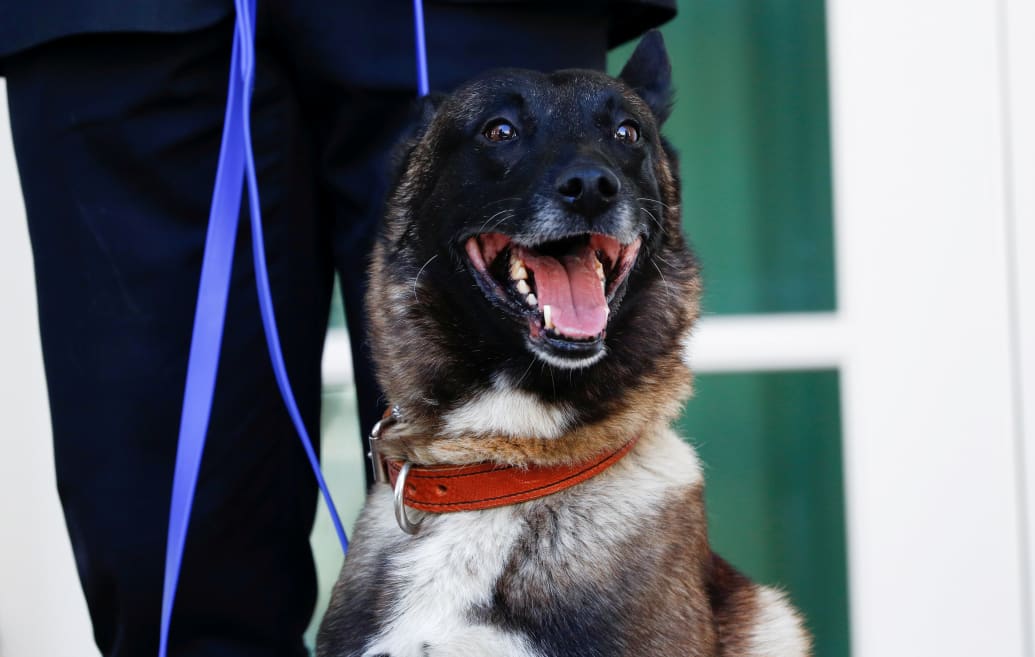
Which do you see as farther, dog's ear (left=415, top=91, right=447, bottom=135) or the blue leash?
dog's ear (left=415, top=91, right=447, bottom=135)

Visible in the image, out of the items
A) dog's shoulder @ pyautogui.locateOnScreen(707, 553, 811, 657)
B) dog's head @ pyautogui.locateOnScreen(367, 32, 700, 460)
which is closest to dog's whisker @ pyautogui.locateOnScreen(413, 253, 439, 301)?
dog's head @ pyautogui.locateOnScreen(367, 32, 700, 460)

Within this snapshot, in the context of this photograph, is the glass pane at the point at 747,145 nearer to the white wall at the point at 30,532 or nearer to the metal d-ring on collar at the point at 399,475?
the metal d-ring on collar at the point at 399,475

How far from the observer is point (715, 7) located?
3074mm

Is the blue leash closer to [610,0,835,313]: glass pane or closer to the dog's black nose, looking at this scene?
the dog's black nose

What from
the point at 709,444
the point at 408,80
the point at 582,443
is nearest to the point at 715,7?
the point at 709,444

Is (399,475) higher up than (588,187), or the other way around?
(588,187)

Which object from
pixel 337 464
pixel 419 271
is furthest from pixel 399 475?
pixel 337 464

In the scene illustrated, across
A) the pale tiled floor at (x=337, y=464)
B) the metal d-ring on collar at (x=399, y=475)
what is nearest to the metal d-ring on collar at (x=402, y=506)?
the metal d-ring on collar at (x=399, y=475)

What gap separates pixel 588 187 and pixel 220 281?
585mm

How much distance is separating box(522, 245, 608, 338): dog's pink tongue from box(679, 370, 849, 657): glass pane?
1.52m

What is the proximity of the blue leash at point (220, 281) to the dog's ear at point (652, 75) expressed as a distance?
1.46 feet

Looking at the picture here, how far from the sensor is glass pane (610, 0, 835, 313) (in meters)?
3.05

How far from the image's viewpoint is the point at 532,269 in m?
1.63

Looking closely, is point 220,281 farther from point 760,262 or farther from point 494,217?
point 760,262
